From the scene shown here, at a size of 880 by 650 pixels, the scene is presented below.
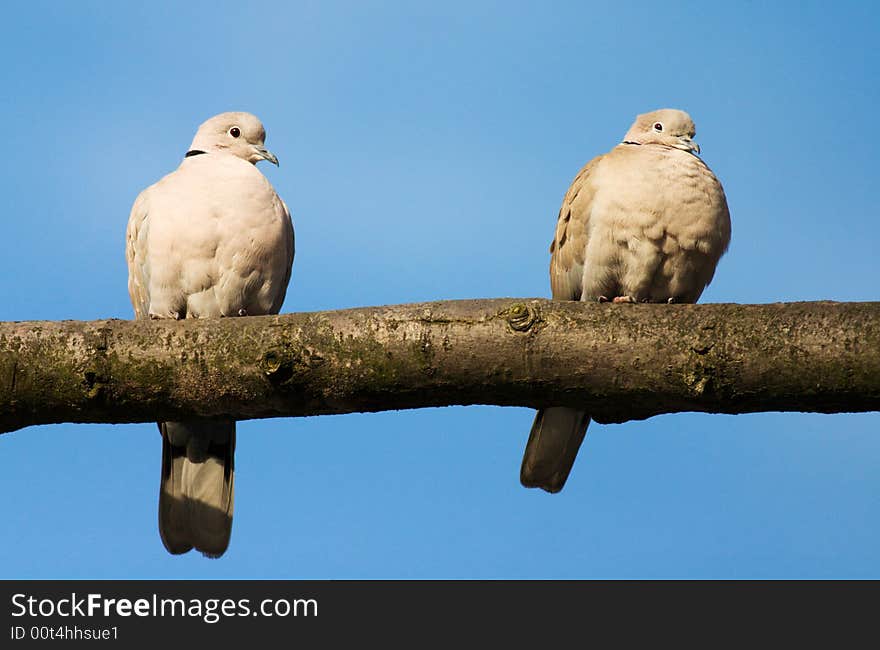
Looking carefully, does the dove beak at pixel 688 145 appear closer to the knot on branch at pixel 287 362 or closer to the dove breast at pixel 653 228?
the dove breast at pixel 653 228

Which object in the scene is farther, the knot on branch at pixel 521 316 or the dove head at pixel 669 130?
the dove head at pixel 669 130

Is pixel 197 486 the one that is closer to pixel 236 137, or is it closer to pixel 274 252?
pixel 274 252

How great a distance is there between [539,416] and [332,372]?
Result: 1.71 m

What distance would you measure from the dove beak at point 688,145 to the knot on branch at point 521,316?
274 centimetres

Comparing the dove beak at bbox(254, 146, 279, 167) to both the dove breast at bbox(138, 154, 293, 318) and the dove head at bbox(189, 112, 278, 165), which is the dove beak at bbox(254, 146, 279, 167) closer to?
the dove head at bbox(189, 112, 278, 165)

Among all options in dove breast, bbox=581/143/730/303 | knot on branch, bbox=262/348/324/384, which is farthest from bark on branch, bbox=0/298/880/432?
dove breast, bbox=581/143/730/303

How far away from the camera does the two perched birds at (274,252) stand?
5445 millimetres

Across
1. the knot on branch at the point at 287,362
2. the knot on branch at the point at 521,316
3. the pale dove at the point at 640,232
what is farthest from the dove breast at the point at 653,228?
the knot on branch at the point at 287,362

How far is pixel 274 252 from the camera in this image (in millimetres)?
5781

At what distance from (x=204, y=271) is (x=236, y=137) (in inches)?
46.5

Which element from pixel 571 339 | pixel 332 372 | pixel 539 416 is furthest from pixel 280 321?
pixel 539 416

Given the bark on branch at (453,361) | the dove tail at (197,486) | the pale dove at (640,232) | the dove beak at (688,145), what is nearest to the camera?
the bark on branch at (453,361)

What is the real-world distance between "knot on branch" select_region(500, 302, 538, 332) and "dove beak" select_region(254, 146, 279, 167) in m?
3.19

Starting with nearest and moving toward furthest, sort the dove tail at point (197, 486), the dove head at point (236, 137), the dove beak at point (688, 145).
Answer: the dove tail at point (197, 486) < the dove beak at point (688, 145) < the dove head at point (236, 137)
